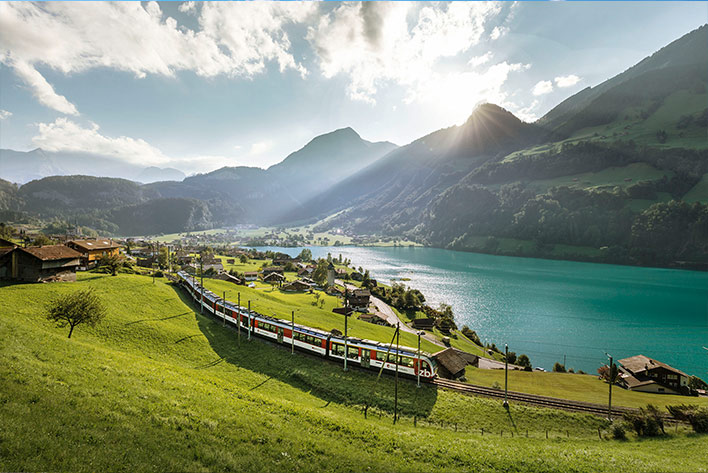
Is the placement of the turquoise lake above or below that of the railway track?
below

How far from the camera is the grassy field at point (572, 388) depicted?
29594mm

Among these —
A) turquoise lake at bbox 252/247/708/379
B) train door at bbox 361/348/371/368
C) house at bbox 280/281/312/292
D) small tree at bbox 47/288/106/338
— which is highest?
small tree at bbox 47/288/106/338

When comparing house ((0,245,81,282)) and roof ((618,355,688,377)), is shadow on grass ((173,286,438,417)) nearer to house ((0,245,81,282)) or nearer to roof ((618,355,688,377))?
house ((0,245,81,282))

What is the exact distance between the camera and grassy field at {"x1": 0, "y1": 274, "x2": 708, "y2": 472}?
10.6 meters

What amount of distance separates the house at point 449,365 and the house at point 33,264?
4732 centimetres

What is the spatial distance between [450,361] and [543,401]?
11533mm

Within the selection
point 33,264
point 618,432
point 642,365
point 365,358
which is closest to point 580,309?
point 642,365

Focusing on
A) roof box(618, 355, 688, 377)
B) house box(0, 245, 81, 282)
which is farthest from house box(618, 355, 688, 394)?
house box(0, 245, 81, 282)

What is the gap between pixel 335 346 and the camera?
28.7 meters

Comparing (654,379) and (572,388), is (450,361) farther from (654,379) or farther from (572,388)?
(654,379)

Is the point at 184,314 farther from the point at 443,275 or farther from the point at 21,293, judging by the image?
the point at 443,275

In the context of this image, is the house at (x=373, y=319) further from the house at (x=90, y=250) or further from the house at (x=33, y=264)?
the house at (x=90, y=250)

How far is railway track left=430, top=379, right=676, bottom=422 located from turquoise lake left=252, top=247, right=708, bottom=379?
104ft

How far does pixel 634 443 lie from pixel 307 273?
10599cm
